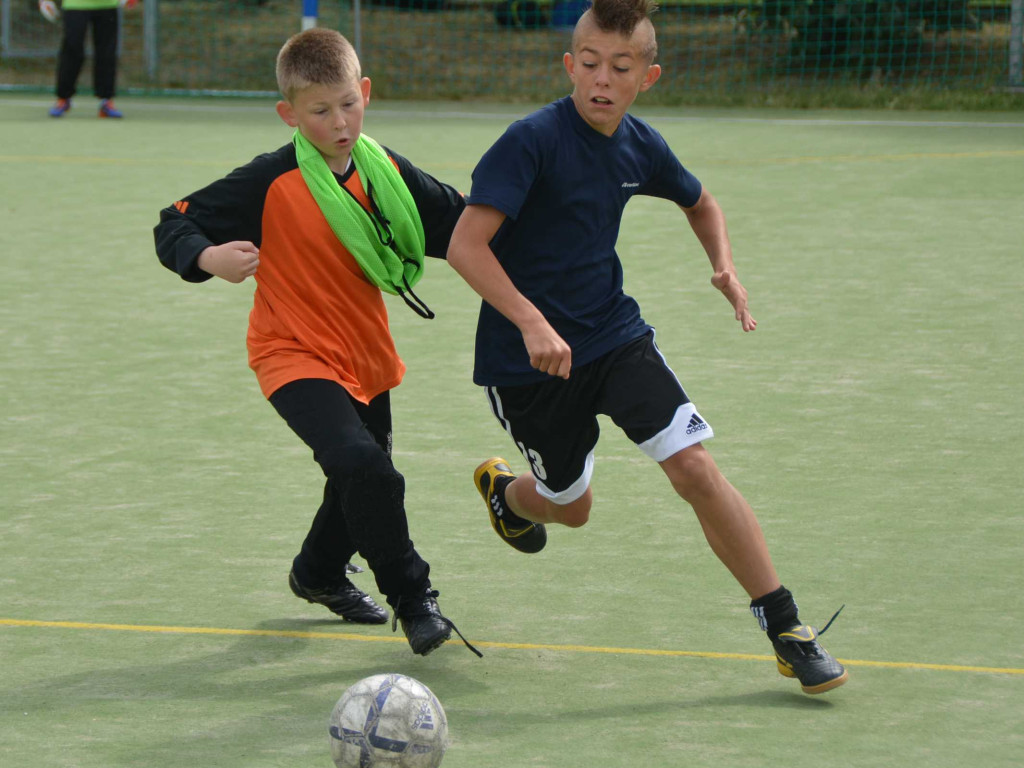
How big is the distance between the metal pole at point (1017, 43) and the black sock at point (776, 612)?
43.4ft

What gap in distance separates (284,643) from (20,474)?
178cm

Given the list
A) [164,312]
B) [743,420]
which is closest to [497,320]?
[743,420]

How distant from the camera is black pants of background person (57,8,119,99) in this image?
14531mm

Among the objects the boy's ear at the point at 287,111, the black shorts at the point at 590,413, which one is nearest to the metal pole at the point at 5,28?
the boy's ear at the point at 287,111

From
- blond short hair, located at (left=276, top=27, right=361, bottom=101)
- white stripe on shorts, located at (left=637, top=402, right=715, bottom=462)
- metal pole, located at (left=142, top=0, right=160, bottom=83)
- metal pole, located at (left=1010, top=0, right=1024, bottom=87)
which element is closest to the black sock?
white stripe on shorts, located at (left=637, top=402, right=715, bottom=462)

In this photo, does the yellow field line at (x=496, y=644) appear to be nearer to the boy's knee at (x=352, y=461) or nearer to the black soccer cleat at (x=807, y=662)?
the black soccer cleat at (x=807, y=662)

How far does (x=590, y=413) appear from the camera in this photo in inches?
163

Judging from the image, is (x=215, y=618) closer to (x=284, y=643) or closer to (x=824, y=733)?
(x=284, y=643)

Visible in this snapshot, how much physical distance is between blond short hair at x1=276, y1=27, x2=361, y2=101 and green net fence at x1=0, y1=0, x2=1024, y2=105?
40.4ft

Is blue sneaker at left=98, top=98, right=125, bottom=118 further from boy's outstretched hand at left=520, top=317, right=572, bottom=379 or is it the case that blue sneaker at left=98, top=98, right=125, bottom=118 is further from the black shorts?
boy's outstretched hand at left=520, top=317, right=572, bottom=379

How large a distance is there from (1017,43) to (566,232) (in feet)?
42.8

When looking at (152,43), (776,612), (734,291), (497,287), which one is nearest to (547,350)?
(497,287)

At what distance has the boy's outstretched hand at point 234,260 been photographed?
375cm

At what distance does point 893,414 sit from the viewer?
20.0 ft
